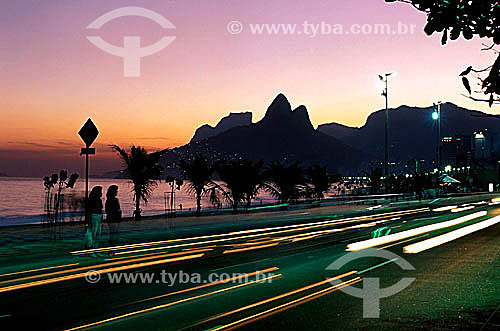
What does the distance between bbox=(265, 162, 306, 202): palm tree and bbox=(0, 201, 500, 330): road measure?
2512 centimetres

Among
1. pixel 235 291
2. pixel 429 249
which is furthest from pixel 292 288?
pixel 429 249

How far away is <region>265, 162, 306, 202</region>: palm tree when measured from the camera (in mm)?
43812

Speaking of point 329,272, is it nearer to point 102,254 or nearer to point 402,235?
point 102,254

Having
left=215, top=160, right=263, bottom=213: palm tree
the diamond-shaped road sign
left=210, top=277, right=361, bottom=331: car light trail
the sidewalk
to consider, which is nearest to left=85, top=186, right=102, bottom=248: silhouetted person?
the sidewalk

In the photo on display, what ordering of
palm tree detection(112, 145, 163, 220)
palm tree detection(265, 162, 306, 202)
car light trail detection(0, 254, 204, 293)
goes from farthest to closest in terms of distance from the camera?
palm tree detection(265, 162, 306, 202) → palm tree detection(112, 145, 163, 220) → car light trail detection(0, 254, 204, 293)

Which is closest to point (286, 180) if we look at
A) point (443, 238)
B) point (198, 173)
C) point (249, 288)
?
point (198, 173)

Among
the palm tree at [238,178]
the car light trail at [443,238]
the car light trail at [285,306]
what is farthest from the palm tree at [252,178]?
the car light trail at [285,306]

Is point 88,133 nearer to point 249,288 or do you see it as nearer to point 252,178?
point 249,288

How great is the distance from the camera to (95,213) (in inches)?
665

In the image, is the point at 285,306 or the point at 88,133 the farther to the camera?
the point at 88,133

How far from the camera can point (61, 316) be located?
325 inches

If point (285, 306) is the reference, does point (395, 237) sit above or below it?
above

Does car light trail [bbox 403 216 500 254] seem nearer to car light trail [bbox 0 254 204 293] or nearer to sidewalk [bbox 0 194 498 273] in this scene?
car light trail [bbox 0 254 204 293]

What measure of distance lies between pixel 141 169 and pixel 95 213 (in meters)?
12.1
